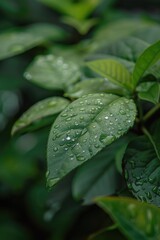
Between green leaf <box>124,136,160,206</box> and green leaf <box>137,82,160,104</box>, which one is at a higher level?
green leaf <box>137,82,160,104</box>

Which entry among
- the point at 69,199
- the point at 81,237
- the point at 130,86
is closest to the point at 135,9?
the point at 81,237

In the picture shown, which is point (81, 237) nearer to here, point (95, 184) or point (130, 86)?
point (95, 184)

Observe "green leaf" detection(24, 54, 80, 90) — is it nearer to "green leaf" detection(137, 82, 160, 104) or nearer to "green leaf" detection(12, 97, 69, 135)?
"green leaf" detection(12, 97, 69, 135)

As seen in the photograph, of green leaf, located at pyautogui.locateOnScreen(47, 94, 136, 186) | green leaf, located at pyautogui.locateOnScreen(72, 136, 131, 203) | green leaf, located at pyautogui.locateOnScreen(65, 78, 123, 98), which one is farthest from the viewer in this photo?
green leaf, located at pyautogui.locateOnScreen(72, 136, 131, 203)

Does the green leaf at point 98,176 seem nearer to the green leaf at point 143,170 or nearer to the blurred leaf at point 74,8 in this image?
the green leaf at point 143,170

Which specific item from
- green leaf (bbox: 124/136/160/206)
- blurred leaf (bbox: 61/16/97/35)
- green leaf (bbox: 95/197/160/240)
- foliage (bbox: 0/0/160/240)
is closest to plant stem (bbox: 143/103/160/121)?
foliage (bbox: 0/0/160/240)

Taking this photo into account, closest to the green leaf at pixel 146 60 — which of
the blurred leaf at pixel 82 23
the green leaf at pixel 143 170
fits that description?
the green leaf at pixel 143 170
